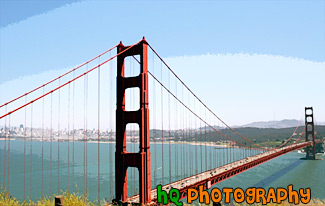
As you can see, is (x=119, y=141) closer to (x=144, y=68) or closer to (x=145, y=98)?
(x=145, y=98)

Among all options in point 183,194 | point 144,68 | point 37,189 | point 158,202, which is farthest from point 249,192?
point 37,189

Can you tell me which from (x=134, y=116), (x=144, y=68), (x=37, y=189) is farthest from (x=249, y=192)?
(x=37, y=189)

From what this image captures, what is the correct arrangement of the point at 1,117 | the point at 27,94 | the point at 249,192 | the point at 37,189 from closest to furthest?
the point at 1,117 < the point at 27,94 < the point at 249,192 < the point at 37,189

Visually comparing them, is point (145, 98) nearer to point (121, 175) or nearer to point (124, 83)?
point (124, 83)

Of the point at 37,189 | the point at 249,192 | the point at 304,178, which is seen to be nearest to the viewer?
the point at 249,192

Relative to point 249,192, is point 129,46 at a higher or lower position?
higher

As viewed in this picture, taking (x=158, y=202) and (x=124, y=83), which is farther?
(x=124, y=83)

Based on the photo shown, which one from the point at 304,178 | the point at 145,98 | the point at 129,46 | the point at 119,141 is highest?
the point at 129,46
